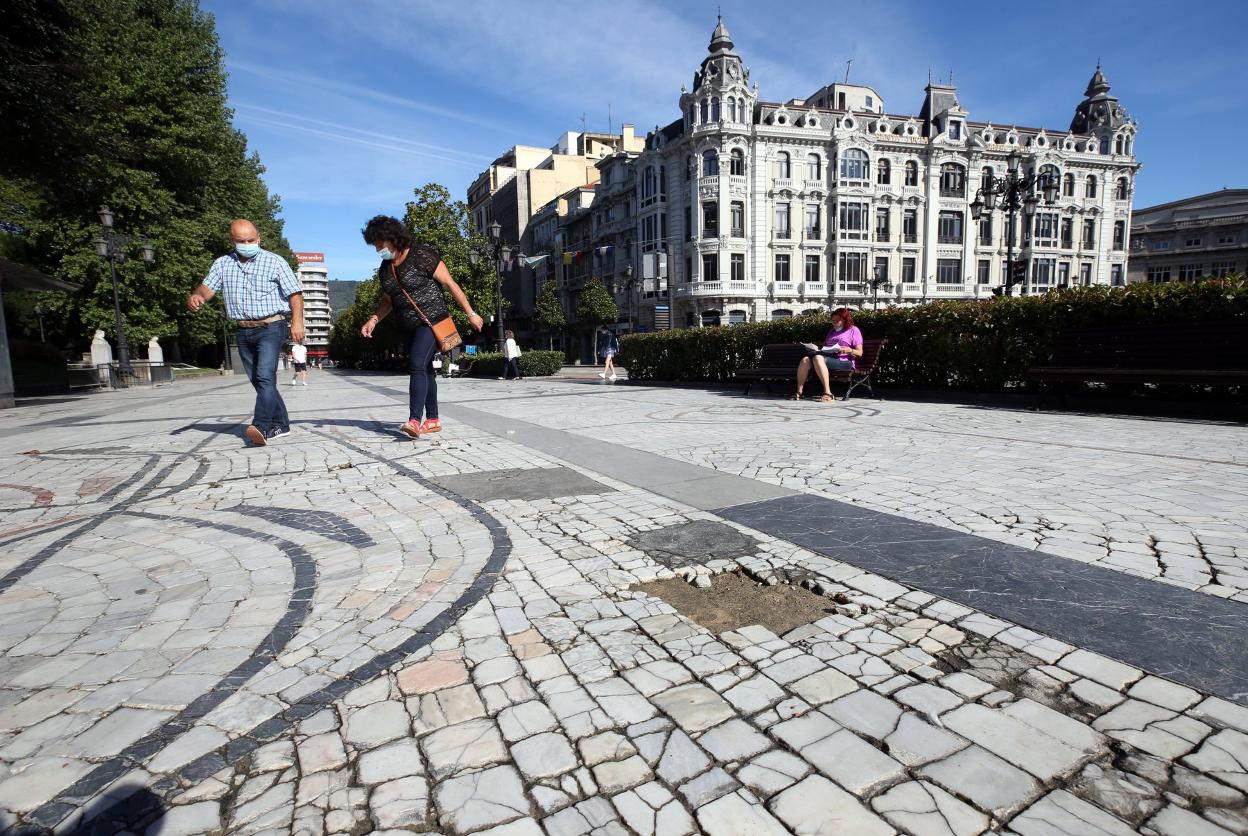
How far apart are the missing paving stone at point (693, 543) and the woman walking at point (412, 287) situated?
4025 mm

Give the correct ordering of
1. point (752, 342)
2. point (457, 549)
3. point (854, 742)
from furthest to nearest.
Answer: point (752, 342)
point (457, 549)
point (854, 742)

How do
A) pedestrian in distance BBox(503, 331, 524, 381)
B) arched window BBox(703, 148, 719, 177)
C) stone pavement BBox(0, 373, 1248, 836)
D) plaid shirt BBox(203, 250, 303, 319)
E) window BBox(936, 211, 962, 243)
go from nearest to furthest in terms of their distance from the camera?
stone pavement BBox(0, 373, 1248, 836) → plaid shirt BBox(203, 250, 303, 319) → pedestrian in distance BBox(503, 331, 524, 381) → arched window BBox(703, 148, 719, 177) → window BBox(936, 211, 962, 243)

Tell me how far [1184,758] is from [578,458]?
14.8 ft

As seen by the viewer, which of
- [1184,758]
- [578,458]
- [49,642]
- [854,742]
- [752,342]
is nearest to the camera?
[1184,758]

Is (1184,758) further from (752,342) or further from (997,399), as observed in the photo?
(752,342)

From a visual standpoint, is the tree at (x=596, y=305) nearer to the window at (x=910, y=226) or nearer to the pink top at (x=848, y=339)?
the window at (x=910, y=226)

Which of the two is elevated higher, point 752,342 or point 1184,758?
point 752,342

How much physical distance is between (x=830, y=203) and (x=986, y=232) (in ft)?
46.2

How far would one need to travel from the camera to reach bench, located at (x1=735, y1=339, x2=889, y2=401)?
10.1 metres

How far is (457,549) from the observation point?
3191 mm

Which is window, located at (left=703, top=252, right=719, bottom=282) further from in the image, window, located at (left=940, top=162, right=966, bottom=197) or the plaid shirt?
the plaid shirt

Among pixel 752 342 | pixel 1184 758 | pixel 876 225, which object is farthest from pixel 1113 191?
pixel 1184 758

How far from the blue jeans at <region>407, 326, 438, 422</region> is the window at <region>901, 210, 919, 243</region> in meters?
47.6

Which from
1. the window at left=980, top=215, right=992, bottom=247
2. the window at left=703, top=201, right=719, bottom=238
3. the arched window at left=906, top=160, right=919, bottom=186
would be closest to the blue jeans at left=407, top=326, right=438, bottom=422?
the window at left=703, top=201, right=719, bottom=238
